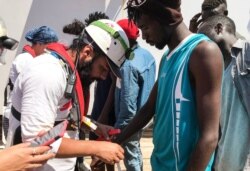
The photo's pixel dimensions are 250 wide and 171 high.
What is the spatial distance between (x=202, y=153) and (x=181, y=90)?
0.28 metres

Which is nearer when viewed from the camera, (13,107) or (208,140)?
(208,140)

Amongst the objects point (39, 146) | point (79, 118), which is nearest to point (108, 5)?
point (79, 118)

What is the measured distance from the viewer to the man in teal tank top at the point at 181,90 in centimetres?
182

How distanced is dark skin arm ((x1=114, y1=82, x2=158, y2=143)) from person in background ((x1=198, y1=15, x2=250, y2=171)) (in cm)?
51

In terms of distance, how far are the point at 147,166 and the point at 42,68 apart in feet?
13.3

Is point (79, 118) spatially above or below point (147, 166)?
above

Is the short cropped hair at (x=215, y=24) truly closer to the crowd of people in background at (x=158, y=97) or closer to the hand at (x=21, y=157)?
the crowd of people in background at (x=158, y=97)

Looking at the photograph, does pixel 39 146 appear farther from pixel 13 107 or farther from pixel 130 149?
pixel 130 149

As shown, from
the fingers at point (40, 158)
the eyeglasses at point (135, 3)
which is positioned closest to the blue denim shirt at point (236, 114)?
the eyeglasses at point (135, 3)

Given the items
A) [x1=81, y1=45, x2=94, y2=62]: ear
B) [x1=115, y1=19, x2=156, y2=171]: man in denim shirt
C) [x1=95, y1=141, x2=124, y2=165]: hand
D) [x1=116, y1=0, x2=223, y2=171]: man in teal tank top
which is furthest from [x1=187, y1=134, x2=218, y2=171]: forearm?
[x1=115, y1=19, x2=156, y2=171]: man in denim shirt

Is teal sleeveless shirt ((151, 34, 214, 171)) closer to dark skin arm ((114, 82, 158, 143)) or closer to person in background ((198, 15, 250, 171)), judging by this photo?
dark skin arm ((114, 82, 158, 143))

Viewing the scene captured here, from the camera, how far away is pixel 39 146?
179cm

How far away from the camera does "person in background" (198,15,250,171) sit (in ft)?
8.20

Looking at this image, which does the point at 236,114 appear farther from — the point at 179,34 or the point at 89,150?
the point at 89,150
